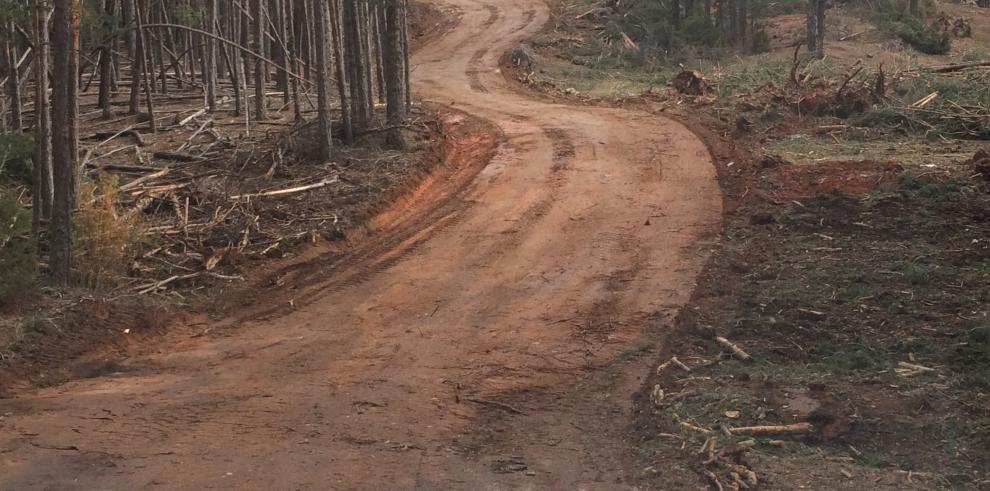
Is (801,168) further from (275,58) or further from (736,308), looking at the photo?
(275,58)

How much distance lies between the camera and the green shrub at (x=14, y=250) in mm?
8625

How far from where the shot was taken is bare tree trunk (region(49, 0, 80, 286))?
29.5ft

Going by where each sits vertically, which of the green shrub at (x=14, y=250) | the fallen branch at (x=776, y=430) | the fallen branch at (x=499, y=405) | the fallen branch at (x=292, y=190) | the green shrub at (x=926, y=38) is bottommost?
the fallen branch at (x=499, y=405)

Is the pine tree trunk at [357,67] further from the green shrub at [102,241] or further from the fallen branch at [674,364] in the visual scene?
the fallen branch at [674,364]

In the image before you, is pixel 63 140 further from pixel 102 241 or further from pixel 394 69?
pixel 394 69

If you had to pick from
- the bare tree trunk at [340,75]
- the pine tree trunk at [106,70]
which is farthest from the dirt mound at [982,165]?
the pine tree trunk at [106,70]

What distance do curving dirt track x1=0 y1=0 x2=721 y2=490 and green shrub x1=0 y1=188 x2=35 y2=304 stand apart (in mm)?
1370

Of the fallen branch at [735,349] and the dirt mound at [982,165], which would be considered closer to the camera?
the fallen branch at [735,349]

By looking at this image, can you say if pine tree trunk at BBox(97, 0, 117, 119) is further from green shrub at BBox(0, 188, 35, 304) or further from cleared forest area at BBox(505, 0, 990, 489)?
cleared forest area at BBox(505, 0, 990, 489)

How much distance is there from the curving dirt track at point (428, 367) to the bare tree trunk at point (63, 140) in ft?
4.89

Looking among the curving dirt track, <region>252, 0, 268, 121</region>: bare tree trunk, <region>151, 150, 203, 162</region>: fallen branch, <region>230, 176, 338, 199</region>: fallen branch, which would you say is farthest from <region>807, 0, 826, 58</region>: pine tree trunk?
<region>151, 150, 203, 162</region>: fallen branch

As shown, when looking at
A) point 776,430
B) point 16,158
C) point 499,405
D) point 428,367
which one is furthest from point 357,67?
point 776,430

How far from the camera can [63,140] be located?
9117mm

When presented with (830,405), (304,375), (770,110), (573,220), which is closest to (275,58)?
(770,110)
